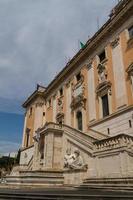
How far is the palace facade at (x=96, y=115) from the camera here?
1087 centimetres

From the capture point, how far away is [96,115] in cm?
1797

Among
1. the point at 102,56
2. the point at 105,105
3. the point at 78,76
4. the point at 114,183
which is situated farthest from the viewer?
the point at 78,76

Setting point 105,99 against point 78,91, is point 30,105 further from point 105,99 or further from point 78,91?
point 105,99

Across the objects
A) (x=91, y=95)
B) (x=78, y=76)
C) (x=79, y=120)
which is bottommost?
(x=79, y=120)

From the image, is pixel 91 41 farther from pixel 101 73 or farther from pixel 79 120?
pixel 79 120

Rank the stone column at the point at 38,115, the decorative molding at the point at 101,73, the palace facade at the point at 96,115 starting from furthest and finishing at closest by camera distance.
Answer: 1. the stone column at the point at 38,115
2. the decorative molding at the point at 101,73
3. the palace facade at the point at 96,115

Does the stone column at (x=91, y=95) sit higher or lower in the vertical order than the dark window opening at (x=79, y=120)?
higher

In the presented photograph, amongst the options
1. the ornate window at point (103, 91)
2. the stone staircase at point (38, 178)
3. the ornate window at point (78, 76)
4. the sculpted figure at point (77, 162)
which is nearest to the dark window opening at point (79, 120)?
the ornate window at point (103, 91)

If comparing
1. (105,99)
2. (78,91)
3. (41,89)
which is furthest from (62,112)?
(41,89)

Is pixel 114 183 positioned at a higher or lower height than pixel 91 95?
lower

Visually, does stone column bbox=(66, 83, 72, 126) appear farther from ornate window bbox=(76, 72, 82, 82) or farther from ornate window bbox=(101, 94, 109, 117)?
ornate window bbox=(101, 94, 109, 117)

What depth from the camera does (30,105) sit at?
33.4m

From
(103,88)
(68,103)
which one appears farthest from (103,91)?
(68,103)

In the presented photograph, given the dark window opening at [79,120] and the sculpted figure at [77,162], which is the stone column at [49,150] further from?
the dark window opening at [79,120]
